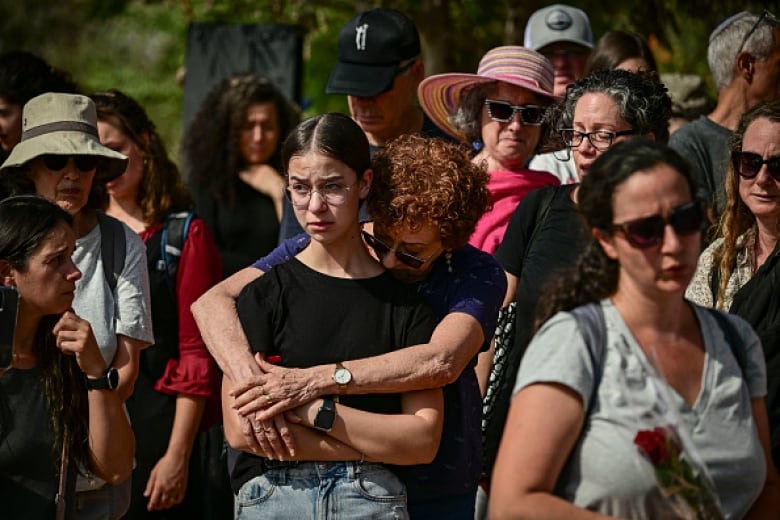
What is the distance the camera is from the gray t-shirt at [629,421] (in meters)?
2.86

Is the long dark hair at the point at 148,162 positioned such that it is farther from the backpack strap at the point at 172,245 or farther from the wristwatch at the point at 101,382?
the wristwatch at the point at 101,382

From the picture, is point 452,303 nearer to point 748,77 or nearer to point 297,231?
point 297,231

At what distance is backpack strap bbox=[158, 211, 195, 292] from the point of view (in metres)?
5.30

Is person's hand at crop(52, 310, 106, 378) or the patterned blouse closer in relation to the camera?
person's hand at crop(52, 310, 106, 378)

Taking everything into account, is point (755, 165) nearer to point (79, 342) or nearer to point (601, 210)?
point (601, 210)

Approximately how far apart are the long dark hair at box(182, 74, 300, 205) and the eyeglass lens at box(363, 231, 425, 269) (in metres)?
2.91

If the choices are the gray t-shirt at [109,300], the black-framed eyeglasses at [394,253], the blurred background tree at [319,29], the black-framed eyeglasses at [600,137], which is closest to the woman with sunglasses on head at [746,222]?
the black-framed eyeglasses at [600,137]

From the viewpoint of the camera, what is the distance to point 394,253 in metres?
3.87

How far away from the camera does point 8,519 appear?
154 inches

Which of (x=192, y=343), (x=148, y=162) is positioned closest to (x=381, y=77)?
(x=148, y=162)

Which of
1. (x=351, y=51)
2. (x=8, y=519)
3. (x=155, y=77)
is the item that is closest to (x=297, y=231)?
(x=351, y=51)

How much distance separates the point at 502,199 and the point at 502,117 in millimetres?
350

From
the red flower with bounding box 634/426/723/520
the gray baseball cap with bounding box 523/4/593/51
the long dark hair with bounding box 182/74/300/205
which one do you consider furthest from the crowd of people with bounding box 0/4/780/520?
the long dark hair with bounding box 182/74/300/205

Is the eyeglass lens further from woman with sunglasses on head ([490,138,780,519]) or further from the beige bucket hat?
the beige bucket hat
